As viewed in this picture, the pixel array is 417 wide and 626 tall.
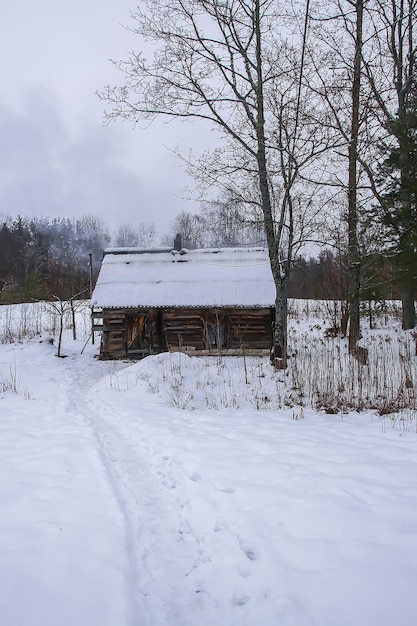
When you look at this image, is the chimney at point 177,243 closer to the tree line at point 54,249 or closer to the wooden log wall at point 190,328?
the wooden log wall at point 190,328

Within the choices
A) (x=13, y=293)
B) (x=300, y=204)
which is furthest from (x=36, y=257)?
(x=300, y=204)

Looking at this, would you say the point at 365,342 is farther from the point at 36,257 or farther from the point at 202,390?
the point at 36,257

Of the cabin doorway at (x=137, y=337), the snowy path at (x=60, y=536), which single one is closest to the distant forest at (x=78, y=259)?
the cabin doorway at (x=137, y=337)

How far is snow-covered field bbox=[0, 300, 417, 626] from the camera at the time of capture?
83.7 inches

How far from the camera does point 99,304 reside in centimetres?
1564

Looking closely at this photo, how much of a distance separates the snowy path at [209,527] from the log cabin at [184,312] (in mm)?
10252

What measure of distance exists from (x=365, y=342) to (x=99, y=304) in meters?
11.0

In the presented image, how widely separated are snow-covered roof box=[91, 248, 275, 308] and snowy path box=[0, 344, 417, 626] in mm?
10396

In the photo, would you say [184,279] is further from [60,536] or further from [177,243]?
[60,536]

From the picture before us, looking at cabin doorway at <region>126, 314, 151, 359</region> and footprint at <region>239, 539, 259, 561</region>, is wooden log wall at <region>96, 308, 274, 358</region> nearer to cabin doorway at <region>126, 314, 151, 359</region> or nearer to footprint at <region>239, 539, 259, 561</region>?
cabin doorway at <region>126, 314, 151, 359</region>

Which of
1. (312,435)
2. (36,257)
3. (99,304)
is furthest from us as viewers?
(36,257)

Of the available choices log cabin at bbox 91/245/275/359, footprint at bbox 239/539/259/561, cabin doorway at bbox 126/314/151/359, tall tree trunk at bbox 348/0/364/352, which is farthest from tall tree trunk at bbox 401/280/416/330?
footprint at bbox 239/539/259/561

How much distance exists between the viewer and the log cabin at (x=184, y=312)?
1573cm

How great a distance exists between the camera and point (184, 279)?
661 inches
